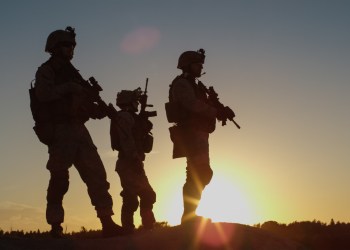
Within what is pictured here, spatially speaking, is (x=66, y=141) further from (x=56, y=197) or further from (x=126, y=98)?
(x=126, y=98)

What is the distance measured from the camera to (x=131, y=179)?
42.6ft

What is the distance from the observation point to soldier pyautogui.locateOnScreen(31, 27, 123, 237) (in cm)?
955

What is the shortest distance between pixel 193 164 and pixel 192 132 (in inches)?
22.2

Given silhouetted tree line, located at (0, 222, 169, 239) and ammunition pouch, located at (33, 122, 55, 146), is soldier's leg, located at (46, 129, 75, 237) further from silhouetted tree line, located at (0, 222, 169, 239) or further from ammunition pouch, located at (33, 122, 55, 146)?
silhouetted tree line, located at (0, 222, 169, 239)

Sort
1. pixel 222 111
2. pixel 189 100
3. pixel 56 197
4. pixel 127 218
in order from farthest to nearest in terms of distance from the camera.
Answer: pixel 127 218 < pixel 222 111 < pixel 189 100 < pixel 56 197

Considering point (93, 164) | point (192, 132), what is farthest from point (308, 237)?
point (93, 164)

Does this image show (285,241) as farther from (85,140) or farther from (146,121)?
(146,121)

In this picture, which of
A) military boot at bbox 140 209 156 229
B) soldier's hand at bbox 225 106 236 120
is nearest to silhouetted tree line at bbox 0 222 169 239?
military boot at bbox 140 209 156 229

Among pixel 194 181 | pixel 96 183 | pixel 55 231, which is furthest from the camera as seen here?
pixel 194 181

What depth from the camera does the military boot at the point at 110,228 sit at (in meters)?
9.61

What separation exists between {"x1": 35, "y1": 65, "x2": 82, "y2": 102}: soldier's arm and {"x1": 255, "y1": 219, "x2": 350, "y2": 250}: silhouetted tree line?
374 centimetres

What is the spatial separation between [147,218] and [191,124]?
10.2ft

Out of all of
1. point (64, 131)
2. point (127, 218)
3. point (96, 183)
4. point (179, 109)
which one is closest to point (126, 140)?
point (127, 218)

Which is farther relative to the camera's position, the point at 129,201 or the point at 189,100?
the point at 129,201
